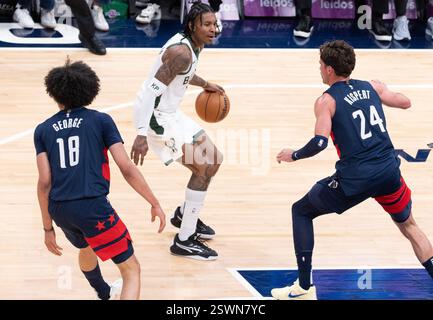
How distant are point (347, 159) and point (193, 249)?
5.20 ft

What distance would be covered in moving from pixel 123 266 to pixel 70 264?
4.98ft

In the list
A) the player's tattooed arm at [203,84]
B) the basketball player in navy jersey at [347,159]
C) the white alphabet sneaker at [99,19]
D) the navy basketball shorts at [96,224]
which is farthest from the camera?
the white alphabet sneaker at [99,19]

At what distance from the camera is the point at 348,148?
22.3 feet

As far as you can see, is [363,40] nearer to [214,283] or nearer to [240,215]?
[240,215]

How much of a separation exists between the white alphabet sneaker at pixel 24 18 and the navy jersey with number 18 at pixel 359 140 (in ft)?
25.8

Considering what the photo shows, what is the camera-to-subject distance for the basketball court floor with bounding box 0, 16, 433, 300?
7.41 m

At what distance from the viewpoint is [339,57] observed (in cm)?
682

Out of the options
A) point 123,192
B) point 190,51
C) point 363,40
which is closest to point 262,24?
point 363,40

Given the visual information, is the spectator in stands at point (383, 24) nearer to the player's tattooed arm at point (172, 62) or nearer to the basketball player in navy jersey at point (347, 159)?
the player's tattooed arm at point (172, 62)

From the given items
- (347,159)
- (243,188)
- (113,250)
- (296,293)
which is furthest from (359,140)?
(243,188)

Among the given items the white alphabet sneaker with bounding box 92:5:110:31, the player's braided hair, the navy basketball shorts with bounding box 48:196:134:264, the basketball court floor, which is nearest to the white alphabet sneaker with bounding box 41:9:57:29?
the white alphabet sneaker with bounding box 92:5:110:31

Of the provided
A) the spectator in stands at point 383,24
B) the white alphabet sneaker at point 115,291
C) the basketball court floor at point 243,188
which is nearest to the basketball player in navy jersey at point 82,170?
the white alphabet sneaker at point 115,291

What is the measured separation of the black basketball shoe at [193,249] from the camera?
7.79 meters

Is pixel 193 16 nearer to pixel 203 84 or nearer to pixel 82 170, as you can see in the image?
pixel 203 84
